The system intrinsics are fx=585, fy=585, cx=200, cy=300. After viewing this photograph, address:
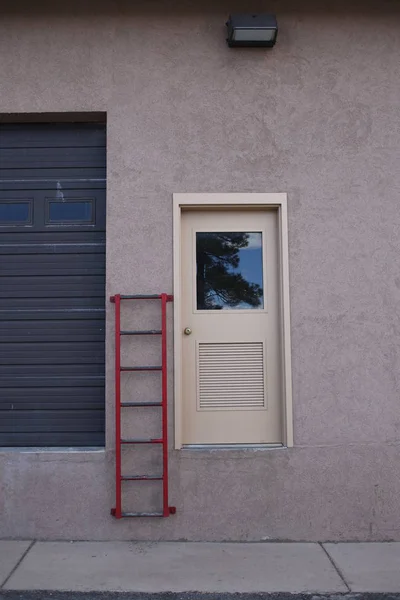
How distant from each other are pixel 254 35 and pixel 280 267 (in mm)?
1982

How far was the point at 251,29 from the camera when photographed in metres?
4.91

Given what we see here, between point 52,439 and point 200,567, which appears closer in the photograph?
point 200,567

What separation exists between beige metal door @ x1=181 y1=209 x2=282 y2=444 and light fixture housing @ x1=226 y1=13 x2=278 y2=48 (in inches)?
57.2

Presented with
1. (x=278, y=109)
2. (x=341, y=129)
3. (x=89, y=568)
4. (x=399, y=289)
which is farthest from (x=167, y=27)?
(x=89, y=568)

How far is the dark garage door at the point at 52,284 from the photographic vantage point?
5.02m

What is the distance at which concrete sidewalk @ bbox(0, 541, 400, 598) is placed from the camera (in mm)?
3879

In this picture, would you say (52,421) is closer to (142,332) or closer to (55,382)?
(55,382)

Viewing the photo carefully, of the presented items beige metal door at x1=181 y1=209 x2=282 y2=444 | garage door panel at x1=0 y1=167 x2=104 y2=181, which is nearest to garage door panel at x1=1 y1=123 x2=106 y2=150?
garage door panel at x1=0 y1=167 x2=104 y2=181

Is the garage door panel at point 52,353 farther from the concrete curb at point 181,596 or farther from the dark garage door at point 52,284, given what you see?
the concrete curb at point 181,596

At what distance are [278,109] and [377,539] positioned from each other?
3.67 meters

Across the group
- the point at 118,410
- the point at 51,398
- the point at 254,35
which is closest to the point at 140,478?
the point at 118,410

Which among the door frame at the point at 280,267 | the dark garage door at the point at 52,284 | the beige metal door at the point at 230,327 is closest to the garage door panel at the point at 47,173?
the dark garage door at the point at 52,284

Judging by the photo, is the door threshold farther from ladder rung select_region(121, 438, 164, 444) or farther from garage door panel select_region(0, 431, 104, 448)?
garage door panel select_region(0, 431, 104, 448)

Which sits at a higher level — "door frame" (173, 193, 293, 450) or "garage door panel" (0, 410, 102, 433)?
"door frame" (173, 193, 293, 450)
